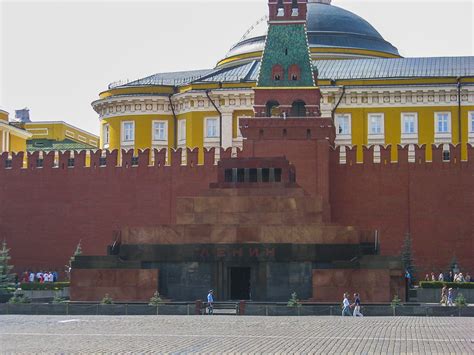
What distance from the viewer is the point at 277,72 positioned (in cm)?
4512

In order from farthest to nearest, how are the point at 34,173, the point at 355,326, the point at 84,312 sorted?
the point at 34,173 < the point at 84,312 < the point at 355,326

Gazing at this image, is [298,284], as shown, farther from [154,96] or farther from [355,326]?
[154,96]

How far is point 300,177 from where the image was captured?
145 ft

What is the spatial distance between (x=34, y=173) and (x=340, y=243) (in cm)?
1627

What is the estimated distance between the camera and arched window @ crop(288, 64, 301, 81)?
147 ft

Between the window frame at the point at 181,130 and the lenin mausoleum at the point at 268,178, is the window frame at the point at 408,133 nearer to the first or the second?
the lenin mausoleum at the point at 268,178

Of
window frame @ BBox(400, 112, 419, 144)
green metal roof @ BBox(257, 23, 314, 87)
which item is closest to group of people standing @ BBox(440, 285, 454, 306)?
green metal roof @ BBox(257, 23, 314, 87)

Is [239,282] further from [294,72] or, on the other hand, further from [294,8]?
[294,8]

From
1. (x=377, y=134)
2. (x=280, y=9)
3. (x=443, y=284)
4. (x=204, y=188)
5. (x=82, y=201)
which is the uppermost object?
(x=280, y=9)

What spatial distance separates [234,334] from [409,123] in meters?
33.0

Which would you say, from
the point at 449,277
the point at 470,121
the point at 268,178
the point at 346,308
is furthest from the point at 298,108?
the point at 346,308

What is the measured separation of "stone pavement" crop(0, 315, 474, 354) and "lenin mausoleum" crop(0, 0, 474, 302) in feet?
15.5

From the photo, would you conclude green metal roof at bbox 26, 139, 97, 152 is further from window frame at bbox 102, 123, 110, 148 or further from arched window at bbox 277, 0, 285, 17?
arched window at bbox 277, 0, 285, 17

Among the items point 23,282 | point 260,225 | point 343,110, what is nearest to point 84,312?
point 260,225
